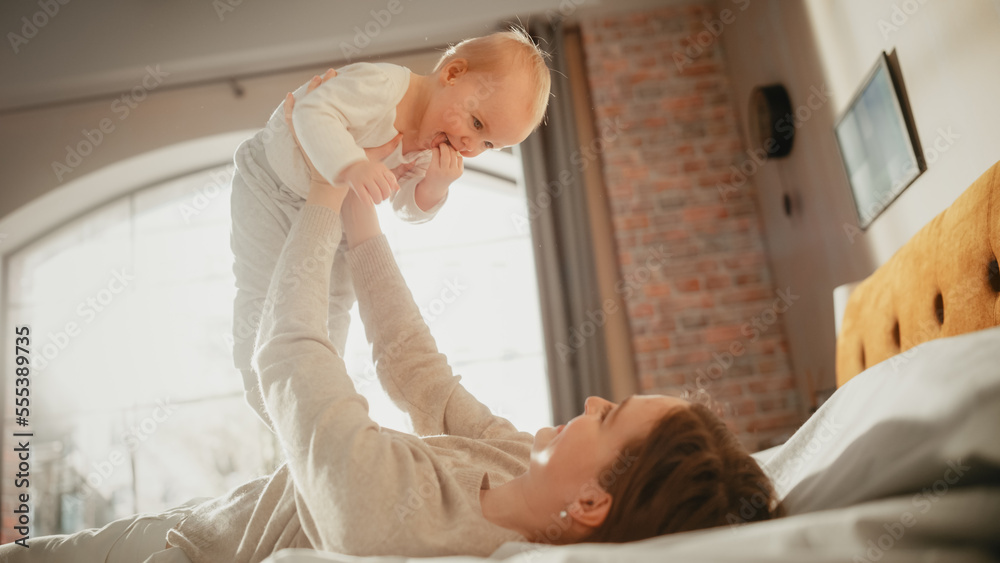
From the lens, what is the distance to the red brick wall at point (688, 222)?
373 cm

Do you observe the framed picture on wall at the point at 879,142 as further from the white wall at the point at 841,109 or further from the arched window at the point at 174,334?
the arched window at the point at 174,334

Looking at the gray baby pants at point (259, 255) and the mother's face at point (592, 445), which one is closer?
the mother's face at point (592, 445)

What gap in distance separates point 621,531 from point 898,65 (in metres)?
1.98

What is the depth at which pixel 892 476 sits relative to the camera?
741mm

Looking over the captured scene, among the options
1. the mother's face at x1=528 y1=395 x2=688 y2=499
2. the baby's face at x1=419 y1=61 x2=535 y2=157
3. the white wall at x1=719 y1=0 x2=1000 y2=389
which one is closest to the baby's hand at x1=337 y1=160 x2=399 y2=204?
the baby's face at x1=419 y1=61 x2=535 y2=157

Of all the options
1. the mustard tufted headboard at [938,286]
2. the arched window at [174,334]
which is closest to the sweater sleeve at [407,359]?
the mustard tufted headboard at [938,286]

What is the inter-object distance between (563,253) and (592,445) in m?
3.08

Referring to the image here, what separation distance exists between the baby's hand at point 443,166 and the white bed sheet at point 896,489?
101cm

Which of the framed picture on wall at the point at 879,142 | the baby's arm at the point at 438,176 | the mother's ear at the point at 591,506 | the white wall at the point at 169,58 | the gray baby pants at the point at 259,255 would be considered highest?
the white wall at the point at 169,58

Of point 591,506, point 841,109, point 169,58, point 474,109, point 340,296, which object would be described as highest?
point 169,58

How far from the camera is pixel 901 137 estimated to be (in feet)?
7.28

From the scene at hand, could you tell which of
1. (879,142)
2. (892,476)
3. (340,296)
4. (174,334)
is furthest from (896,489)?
(174,334)

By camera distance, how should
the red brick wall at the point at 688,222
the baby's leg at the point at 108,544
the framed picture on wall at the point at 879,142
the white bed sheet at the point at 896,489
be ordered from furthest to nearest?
1. the red brick wall at the point at 688,222
2. the framed picture on wall at the point at 879,142
3. the baby's leg at the point at 108,544
4. the white bed sheet at the point at 896,489

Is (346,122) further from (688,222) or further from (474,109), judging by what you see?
(688,222)
